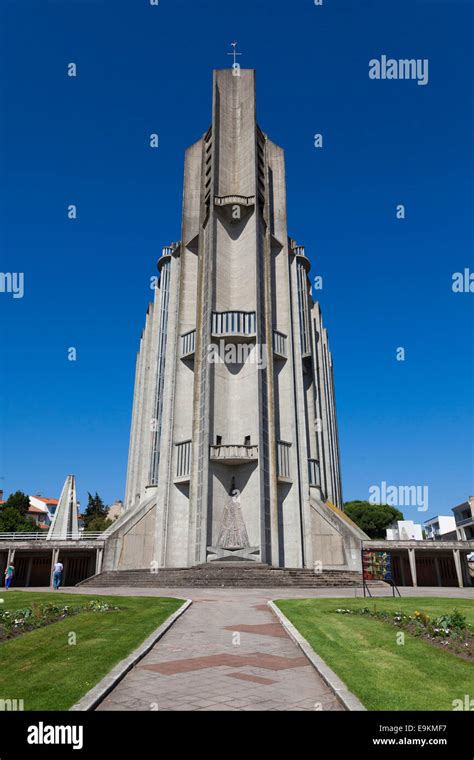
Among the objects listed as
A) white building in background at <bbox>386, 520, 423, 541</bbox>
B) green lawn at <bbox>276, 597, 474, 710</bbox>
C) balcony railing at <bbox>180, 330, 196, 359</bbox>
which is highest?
balcony railing at <bbox>180, 330, 196, 359</bbox>

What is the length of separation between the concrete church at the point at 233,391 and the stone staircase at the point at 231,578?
3161 millimetres

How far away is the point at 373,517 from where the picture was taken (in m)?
82.9

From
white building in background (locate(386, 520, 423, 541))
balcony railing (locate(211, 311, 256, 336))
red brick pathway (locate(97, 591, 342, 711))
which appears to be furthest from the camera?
white building in background (locate(386, 520, 423, 541))

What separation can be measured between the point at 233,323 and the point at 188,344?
409 cm

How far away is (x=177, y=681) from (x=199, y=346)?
101ft

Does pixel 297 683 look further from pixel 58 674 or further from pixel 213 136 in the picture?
pixel 213 136

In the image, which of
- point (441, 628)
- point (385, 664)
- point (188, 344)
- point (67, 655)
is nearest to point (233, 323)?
point (188, 344)

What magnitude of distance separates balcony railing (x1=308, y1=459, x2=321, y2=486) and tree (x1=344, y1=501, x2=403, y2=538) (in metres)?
48.0

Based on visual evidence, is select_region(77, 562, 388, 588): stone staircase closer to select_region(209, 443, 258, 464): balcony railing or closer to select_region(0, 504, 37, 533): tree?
select_region(209, 443, 258, 464): balcony railing

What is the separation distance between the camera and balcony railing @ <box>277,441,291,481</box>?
34.6m

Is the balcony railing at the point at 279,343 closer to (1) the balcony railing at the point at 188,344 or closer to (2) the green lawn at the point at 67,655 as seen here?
(1) the balcony railing at the point at 188,344


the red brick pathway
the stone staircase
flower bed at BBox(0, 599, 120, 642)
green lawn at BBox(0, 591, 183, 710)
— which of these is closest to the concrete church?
the stone staircase

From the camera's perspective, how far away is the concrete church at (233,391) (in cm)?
3275

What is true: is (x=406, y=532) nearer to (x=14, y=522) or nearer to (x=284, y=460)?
(x=284, y=460)
